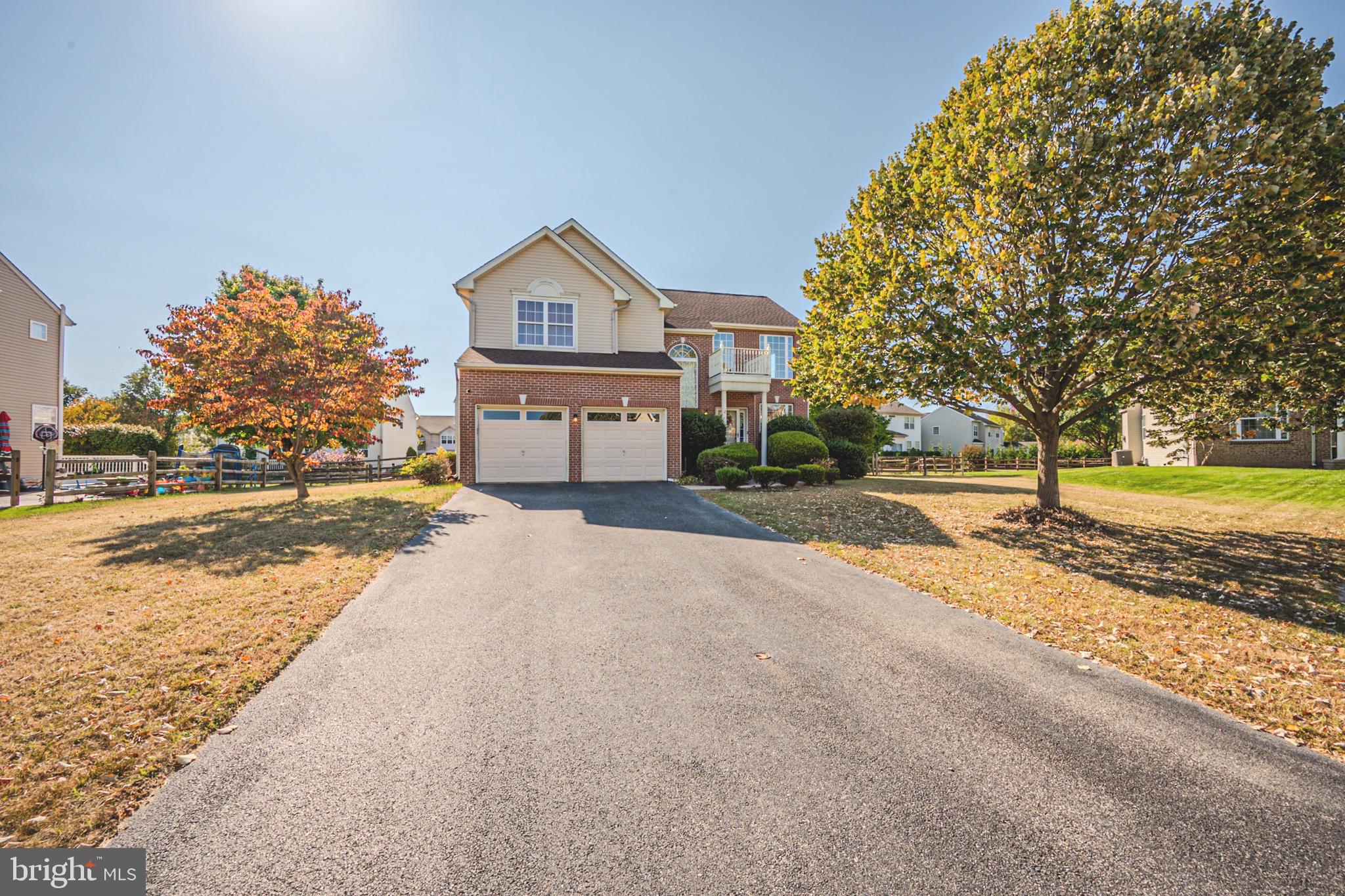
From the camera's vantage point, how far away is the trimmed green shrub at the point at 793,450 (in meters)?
18.8

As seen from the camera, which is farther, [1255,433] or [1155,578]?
[1255,433]

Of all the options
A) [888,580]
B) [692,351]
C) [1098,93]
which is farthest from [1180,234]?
[692,351]

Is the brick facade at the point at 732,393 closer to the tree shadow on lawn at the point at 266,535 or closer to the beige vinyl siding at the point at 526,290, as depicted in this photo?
the beige vinyl siding at the point at 526,290

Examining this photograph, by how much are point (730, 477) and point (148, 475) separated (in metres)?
16.9

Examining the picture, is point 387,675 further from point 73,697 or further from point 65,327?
point 65,327

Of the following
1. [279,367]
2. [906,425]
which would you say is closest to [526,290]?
[279,367]

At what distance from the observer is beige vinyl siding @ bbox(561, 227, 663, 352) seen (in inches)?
795

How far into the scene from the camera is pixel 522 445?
56.8 ft

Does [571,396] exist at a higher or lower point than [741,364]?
lower

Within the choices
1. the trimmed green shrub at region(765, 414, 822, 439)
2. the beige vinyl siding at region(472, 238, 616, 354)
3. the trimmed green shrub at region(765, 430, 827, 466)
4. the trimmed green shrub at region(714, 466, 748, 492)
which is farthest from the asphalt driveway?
the trimmed green shrub at region(765, 414, 822, 439)

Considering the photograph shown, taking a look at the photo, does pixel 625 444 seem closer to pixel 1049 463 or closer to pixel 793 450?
pixel 793 450

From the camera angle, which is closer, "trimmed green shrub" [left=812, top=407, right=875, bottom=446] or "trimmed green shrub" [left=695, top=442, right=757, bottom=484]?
"trimmed green shrub" [left=695, top=442, right=757, bottom=484]

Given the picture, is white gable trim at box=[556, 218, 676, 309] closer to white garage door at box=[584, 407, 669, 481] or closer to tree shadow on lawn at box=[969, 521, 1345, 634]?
white garage door at box=[584, 407, 669, 481]

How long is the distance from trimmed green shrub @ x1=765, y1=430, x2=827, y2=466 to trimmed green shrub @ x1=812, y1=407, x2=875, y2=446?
368 cm
